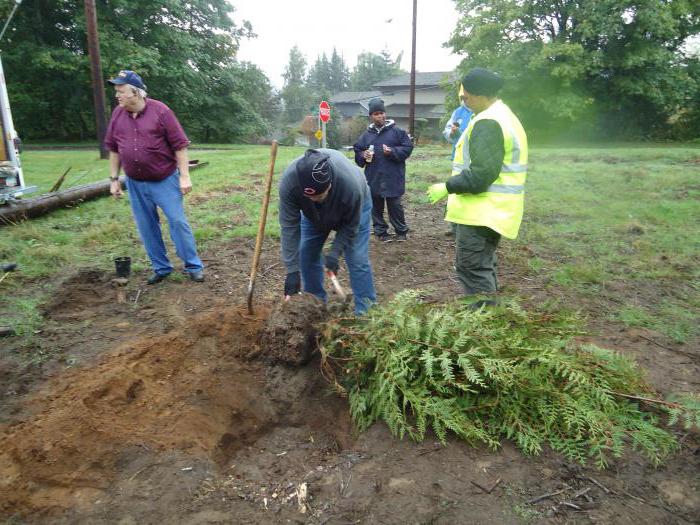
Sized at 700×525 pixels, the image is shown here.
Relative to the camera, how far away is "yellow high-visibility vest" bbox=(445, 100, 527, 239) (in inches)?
127

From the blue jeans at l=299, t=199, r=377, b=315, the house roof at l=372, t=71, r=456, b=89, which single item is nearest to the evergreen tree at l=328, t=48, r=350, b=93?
the house roof at l=372, t=71, r=456, b=89

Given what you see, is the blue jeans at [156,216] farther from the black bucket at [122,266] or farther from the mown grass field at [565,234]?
the mown grass field at [565,234]

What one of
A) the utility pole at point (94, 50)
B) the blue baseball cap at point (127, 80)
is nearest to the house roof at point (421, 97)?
the utility pole at point (94, 50)

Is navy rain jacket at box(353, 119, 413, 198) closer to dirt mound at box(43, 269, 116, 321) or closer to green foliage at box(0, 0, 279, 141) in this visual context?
dirt mound at box(43, 269, 116, 321)

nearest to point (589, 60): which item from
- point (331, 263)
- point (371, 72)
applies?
point (331, 263)

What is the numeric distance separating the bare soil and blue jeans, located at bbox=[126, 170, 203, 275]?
0.83 m

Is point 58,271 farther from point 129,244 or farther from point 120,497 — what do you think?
point 120,497

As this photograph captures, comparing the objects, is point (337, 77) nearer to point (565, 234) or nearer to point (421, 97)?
point (421, 97)

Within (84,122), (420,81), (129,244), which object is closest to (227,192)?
(129,244)

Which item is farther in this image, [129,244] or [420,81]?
[420,81]

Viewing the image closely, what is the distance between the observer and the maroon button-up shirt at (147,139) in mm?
4516

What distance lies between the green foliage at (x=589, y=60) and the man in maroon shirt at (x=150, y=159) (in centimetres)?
2500

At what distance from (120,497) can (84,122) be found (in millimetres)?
31598

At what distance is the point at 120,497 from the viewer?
7.83ft
